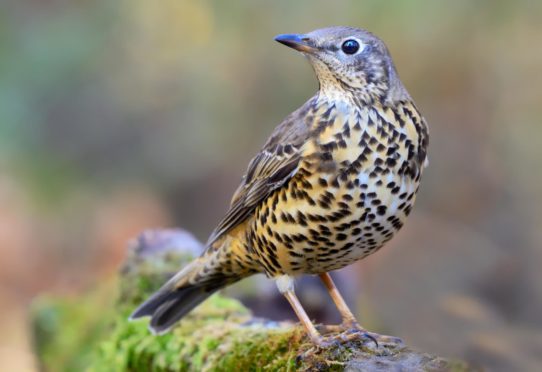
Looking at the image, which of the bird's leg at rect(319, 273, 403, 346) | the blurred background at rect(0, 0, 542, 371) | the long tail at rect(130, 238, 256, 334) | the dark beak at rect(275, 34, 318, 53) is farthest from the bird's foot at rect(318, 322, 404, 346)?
the blurred background at rect(0, 0, 542, 371)

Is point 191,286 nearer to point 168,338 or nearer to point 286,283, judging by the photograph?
point 168,338

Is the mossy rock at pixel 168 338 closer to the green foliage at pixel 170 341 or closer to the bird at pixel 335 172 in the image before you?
Answer: the green foliage at pixel 170 341

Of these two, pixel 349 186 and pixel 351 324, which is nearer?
pixel 349 186

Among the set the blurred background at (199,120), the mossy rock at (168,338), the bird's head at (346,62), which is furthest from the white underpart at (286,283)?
the blurred background at (199,120)

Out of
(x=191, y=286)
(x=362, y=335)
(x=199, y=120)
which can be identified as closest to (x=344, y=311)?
(x=362, y=335)

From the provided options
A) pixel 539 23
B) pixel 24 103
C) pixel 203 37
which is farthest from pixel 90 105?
pixel 539 23

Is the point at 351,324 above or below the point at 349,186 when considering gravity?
below

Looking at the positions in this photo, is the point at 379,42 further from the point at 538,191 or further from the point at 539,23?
the point at 539,23
